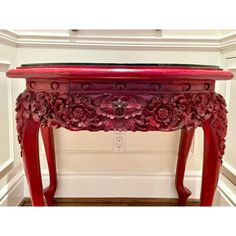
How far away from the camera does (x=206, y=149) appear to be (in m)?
0.82

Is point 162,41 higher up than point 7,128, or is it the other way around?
point 162,41

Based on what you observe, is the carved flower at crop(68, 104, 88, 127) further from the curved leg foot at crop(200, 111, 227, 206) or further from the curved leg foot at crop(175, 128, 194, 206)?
the curved leg foot at crop(175, 128, 194, 206)

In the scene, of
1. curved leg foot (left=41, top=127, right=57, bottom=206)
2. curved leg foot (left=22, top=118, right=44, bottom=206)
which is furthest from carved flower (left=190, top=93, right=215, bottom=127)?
curved leg foot (left=41, top=127, right=57, bottom=206)

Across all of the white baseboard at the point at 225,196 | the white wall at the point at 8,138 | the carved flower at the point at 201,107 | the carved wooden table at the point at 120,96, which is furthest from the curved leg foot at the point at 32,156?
the white baseboard at the point at 225,196

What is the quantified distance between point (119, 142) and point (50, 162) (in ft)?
1.13

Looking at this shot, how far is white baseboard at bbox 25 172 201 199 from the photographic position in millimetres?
1379

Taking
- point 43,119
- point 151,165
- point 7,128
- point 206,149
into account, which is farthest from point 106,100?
point 151,165

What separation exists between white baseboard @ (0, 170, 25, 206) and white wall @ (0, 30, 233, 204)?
0.13 meters
